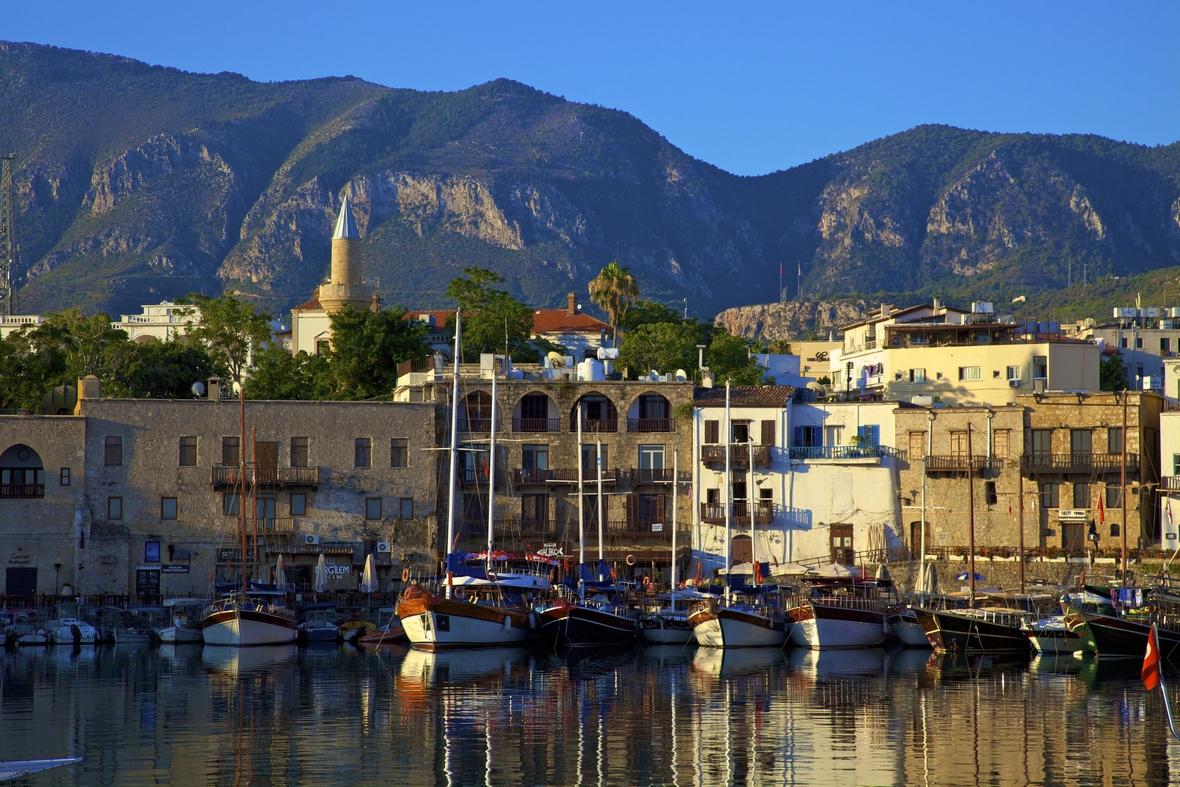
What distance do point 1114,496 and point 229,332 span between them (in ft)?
172

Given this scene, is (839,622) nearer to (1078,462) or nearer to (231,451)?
(1078,462)

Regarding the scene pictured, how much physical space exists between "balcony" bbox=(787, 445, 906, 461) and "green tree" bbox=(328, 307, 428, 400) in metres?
25.0

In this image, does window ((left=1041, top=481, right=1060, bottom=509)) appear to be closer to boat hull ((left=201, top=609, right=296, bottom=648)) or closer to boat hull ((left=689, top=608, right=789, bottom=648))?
boat hull ((left=689, top=608, right=789, bottom=648))

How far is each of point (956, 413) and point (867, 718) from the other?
3436cm

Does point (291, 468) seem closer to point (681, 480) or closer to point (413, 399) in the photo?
point (413, 399)

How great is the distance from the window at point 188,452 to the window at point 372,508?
26.3ft

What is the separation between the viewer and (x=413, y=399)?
71562mm

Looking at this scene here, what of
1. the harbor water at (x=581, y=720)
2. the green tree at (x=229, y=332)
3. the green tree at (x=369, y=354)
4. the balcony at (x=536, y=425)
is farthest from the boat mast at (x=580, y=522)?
the green tree at (x=229, y=332)

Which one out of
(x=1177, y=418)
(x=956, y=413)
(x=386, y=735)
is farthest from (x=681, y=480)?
(x=386, y=735)

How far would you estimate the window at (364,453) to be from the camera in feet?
221

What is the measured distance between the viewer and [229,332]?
89125mm

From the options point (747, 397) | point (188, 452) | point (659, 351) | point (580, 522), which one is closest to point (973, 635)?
point (580, 522)

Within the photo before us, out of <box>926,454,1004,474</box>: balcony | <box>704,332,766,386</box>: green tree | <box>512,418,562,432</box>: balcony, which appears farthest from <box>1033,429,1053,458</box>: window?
<box>704,332,766,386</box>: green tree

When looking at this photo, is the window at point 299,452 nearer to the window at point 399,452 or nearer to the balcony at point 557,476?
the window at point 399,452
